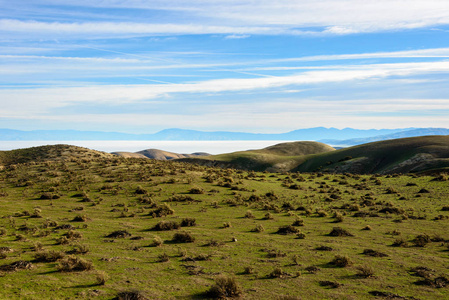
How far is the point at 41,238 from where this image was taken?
19641 mm

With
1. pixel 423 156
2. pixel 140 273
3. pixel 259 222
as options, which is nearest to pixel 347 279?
pixel 140 273

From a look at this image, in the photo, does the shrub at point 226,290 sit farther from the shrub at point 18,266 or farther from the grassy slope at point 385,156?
the grassy slope at point 385,156

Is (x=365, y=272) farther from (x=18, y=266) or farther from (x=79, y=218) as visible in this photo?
(x=79, y=218)

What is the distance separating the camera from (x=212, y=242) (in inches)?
768

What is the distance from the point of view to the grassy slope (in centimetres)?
10339

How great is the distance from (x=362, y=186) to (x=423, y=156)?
68.9 meters

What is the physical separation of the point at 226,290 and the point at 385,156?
4829 inches

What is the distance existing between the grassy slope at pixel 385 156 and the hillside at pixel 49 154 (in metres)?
81.0

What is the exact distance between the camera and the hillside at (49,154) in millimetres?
68000

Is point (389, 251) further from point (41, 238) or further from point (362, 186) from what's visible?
point (362, 186)

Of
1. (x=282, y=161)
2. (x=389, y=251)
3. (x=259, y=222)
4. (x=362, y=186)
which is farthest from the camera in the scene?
(x=282, y=161)

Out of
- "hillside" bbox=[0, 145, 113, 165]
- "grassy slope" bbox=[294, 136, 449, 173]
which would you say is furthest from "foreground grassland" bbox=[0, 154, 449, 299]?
"grassy slope" bbox=[294, 136, 449, 173]

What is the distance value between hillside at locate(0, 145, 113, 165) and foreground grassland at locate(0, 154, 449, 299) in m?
27.0

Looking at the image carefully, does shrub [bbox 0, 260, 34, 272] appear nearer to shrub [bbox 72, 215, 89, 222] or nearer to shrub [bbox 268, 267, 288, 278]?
shrub [bbox 72, 215, 89, 222]
